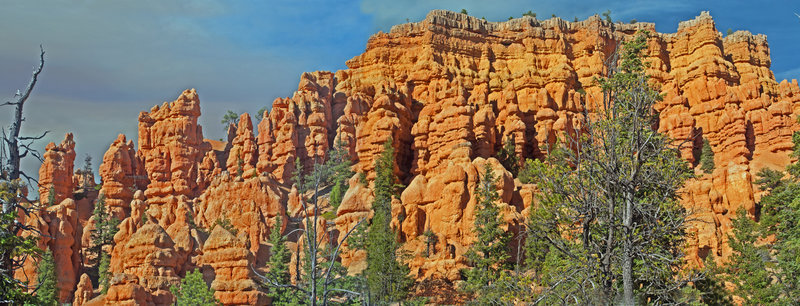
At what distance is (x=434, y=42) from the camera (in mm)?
93562

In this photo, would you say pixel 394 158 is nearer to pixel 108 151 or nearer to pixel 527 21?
pixel 527 21

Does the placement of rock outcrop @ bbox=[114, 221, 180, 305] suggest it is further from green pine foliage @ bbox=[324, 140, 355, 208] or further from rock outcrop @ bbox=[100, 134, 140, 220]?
rock outcrop @ bbox=[100, 134, 140, 220]

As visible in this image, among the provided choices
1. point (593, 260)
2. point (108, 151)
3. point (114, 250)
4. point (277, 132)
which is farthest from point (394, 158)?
point (593, 260)

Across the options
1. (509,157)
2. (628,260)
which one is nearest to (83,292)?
(509,157)

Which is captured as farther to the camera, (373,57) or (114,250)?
(373,57)

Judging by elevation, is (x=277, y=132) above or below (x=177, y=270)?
above

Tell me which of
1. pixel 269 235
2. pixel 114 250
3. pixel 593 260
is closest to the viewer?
pixel 593 260

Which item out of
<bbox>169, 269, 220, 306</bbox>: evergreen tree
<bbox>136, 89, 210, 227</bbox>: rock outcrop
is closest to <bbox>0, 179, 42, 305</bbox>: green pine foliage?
<bbox>169, 269, 220, 306</bbox>: evergreen tree

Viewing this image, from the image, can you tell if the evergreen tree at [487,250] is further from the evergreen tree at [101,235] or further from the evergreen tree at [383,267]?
the evergreen tree at [101,235]

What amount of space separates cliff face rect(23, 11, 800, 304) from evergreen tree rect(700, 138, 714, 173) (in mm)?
951

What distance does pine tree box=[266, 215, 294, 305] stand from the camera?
46.2 metres

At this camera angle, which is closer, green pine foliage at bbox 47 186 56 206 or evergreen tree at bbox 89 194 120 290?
evergreen tree at bbox 89 194 120 290

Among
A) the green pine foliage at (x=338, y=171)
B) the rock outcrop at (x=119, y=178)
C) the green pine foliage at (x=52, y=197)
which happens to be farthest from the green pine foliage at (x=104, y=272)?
the green pine foliage at (x=338, y=171)

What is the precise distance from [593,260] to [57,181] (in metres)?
87.0
